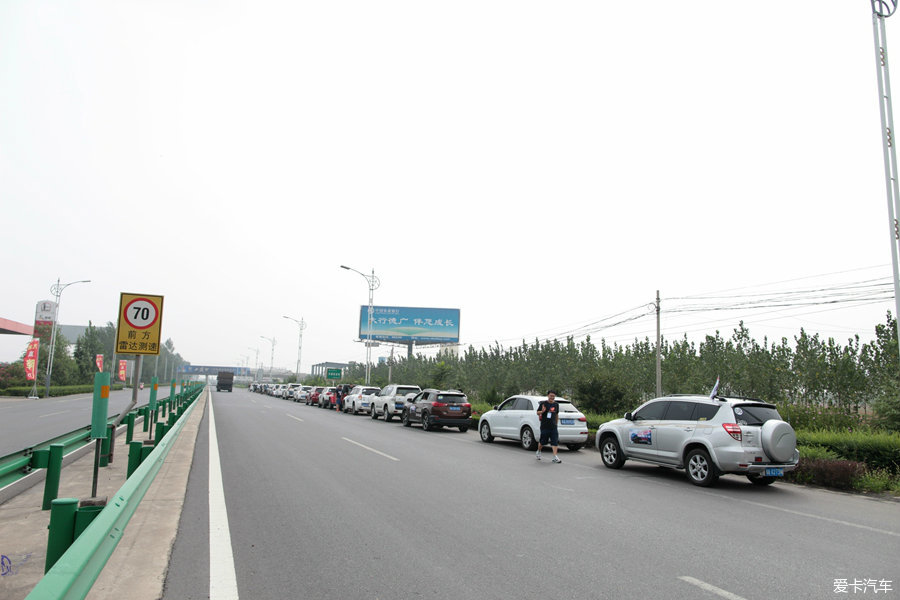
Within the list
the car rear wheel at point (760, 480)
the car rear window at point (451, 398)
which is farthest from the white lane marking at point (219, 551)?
the car rear window at point (451, 398)

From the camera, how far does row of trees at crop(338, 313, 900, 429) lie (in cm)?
2223

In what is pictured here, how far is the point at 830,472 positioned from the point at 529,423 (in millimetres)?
7486

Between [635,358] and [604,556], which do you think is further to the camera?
[635,358]

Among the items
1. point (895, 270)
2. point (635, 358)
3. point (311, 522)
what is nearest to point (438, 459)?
point (311, 522)

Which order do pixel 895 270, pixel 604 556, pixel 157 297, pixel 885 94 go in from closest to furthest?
1. pixel 604 556
2. pixel 157 297
3. pixel 895 270
4. pixel 885 94

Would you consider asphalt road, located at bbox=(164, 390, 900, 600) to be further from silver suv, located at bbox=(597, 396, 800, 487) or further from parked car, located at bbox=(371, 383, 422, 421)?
parked car, located at bbox=(371, 383, 422, 421)

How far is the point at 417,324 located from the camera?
60688 mm

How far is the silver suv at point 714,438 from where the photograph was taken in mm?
10047

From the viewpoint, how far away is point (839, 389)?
2383 cm

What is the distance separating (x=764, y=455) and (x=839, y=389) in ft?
57.5

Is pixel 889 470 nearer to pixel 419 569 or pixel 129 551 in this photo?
pixel 419 569

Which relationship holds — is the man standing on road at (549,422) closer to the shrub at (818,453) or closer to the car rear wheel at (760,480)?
the car rear wheel at (760,480)

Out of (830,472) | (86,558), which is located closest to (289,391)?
(830,472)

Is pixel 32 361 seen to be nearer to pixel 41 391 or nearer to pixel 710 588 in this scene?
pixel 41 391
